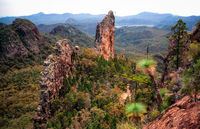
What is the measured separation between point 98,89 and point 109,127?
1389cm

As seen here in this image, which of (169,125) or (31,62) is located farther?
(31,62)

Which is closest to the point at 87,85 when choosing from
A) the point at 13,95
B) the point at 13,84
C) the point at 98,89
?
the point at 98,89

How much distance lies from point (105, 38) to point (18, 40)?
99920 mm

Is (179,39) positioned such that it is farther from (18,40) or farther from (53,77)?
(18,40)

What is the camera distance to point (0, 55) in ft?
387

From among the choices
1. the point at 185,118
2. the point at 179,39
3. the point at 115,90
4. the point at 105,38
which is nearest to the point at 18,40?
the point at 105,38

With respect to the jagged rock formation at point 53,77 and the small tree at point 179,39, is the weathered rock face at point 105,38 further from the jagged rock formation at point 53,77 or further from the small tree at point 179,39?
the small tree at point 179,39

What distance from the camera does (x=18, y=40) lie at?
126 meters

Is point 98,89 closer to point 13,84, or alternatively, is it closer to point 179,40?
point 179,40

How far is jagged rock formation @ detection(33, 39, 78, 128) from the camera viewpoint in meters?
29.5

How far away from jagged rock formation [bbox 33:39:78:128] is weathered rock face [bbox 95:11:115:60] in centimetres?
1870

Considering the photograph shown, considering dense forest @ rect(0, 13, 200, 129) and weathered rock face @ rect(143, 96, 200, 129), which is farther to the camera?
dense forest @ rect(0, 13, 200, 129)

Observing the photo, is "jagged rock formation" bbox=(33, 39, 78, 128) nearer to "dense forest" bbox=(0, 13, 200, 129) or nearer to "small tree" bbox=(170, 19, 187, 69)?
"dense forest" bbox=(0, 13, 200, 129)

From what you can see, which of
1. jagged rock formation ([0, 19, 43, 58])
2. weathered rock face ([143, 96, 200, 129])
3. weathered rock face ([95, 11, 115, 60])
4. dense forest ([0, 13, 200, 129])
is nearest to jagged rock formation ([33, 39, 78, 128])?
dense forest ([0, 13, 200, 129])
